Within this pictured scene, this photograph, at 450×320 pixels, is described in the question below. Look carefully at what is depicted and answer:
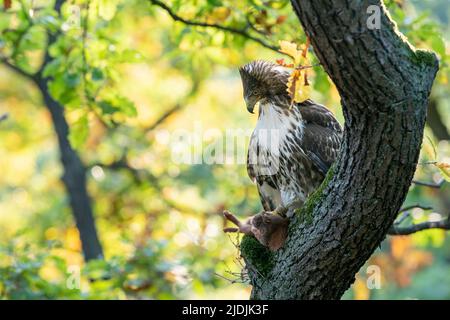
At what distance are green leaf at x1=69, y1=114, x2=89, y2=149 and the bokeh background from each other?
12mm

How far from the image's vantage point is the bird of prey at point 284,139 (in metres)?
5.27

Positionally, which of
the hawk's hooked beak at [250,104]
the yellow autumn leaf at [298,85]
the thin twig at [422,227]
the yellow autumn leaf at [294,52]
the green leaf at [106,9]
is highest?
the green leaf at [106,9]

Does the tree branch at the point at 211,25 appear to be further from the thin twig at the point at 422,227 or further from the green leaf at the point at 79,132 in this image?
the thin twig at the point at 422,227

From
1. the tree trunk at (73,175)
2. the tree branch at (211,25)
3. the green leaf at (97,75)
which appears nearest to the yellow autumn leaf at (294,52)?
the tree branch at (211,25)

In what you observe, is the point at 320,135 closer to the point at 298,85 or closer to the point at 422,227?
the point at 422,227

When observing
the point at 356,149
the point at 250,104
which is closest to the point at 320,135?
the point at 250,104

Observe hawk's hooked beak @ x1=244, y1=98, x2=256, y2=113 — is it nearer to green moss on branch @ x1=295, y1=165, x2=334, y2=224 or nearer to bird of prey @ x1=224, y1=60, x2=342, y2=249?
bird of prey @ x1=224, y1=60, x2=342, y2=249

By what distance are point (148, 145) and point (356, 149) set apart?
27.8 ft

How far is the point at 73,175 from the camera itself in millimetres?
11352

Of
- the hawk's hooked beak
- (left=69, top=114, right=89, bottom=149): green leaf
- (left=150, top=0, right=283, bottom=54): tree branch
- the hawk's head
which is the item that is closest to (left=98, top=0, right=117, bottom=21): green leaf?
(left=150, top=0, right=283, bottom=54): tree branch

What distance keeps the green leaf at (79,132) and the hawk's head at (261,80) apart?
5.85 feet

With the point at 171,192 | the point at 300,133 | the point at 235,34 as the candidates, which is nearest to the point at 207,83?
the point at 171,192
